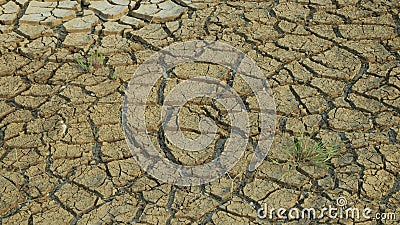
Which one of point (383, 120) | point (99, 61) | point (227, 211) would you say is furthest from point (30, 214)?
point (383, 120)

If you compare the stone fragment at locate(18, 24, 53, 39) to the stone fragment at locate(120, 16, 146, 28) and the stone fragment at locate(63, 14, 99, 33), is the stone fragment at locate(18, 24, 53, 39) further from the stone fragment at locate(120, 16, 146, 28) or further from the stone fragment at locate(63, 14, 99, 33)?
the stone fragment at locate(120, 16, 146, 28)

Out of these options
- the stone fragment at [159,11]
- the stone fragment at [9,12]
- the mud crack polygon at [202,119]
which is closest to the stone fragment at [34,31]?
the stone fragment at [9,12]

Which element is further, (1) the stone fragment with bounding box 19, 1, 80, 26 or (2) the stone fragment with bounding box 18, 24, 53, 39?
(1) the stone fragment with bounding box 19, 1, 80, 26

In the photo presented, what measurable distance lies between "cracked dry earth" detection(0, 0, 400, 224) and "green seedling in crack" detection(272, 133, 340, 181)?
1.5 inches

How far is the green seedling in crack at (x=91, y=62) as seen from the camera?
4510 millimetres

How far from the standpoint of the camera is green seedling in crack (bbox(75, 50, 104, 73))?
4.51 meters

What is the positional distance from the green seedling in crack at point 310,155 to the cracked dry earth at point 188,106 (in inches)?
1.5

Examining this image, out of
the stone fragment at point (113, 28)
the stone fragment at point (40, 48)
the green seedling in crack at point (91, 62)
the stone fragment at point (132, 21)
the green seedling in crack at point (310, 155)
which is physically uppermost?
the stone fragment at point (132, 21)

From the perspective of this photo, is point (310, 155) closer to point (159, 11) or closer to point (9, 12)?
point (159, 11)

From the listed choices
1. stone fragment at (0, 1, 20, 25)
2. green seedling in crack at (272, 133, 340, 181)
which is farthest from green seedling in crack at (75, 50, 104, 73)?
green seedling in crack at (272, 133, 340, 181)

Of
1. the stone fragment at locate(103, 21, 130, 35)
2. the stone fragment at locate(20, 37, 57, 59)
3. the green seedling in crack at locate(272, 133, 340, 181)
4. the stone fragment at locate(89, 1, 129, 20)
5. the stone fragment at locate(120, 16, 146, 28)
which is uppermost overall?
the stone fragment at locate(89, 1, 129, 20)

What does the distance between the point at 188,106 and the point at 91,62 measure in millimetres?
735

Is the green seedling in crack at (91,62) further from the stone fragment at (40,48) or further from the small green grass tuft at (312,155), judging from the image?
the small green grass tuft at (312,155)

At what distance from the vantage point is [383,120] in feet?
Answer: 13.5
